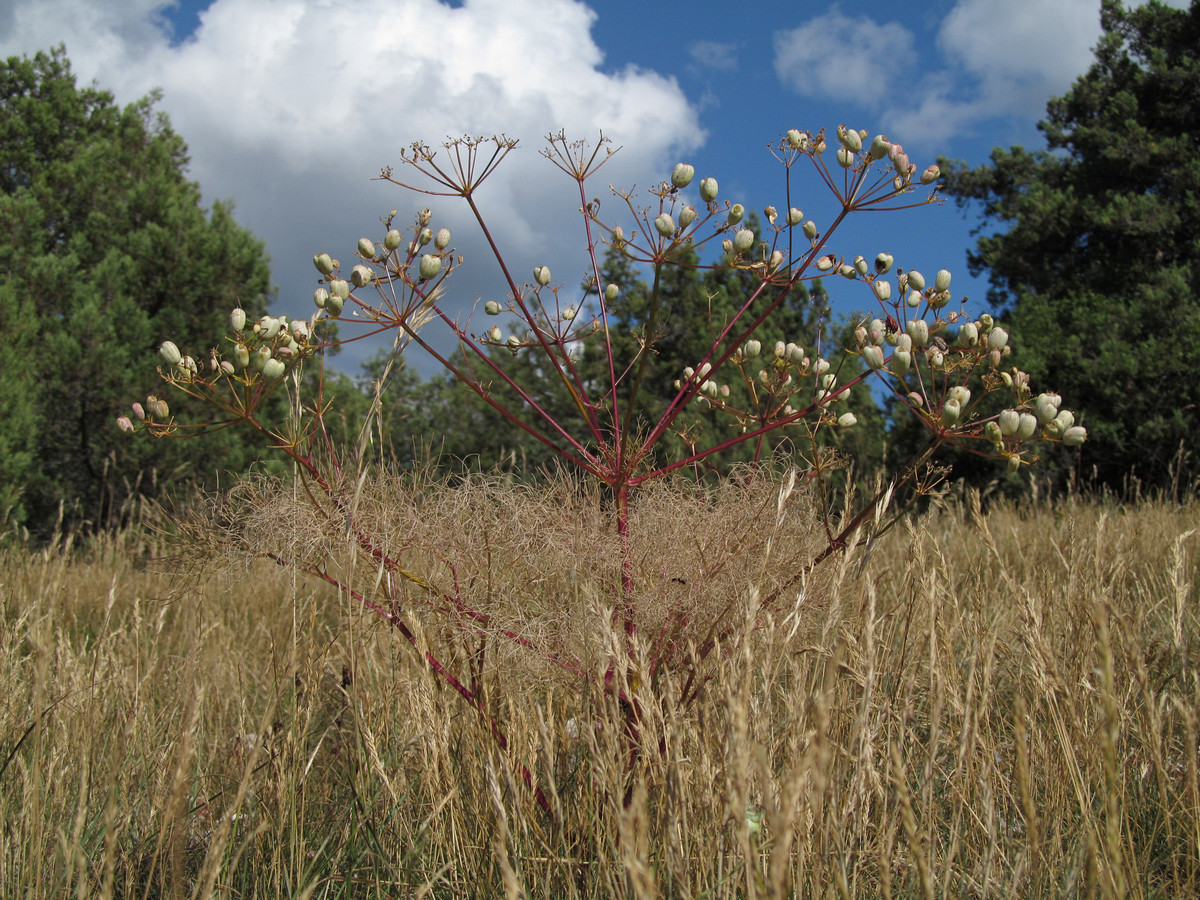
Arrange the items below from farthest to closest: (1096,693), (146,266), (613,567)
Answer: (146,266), (1096,693), (613,567)

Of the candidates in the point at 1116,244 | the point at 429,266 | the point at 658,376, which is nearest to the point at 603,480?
the point at 429,266

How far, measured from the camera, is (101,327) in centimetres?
1044

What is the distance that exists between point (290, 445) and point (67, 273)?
13337mm

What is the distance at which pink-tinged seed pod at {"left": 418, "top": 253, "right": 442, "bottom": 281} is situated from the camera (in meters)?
1.54

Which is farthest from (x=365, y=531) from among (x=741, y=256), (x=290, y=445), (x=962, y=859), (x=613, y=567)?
(x=962, y=859)

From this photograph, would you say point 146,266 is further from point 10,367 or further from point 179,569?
point 179,569

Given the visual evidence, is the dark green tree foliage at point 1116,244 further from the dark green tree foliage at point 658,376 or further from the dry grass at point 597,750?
the dry grass at point 597,750

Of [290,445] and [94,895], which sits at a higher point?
[290,445]

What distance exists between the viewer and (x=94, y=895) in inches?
60.0

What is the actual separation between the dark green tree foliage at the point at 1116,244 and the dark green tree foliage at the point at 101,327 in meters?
11.9

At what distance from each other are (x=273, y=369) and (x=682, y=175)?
3.03 ft

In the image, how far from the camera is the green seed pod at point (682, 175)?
1588 millimetres

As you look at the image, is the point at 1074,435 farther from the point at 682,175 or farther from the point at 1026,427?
the point at 682,175

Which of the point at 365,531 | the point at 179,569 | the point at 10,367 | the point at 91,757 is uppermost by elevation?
the point at 10,367
